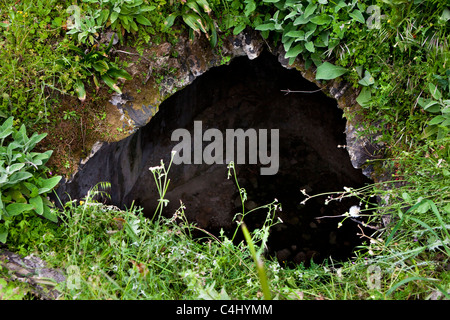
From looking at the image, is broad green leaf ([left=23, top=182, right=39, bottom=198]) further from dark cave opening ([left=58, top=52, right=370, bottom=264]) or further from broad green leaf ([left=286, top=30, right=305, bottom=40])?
broad green leaf ([left=286, top=30, right=305, bottom=40])

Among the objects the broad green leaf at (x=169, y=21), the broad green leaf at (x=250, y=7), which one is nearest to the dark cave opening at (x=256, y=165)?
the broad green leaf at (x=169, y=21)

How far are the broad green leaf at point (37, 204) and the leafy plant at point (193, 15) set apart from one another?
2.11m

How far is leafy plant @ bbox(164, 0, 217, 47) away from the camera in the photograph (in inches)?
138

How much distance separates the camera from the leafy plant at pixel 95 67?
3250mm

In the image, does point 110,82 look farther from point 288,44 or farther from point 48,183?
point 288,44

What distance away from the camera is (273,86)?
6.50m

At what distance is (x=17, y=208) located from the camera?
2.70m

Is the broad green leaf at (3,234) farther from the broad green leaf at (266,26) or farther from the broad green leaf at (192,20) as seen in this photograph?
the broad green leaf at (266,26)

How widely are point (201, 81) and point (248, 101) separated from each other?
3.49ft

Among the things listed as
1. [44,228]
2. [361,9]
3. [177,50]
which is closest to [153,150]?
[177,50]

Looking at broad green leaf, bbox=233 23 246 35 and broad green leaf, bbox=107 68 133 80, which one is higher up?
broad green leaf, bbox=233 23 246 35

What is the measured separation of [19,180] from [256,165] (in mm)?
3950

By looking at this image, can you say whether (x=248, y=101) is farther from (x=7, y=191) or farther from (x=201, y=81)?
(x=7, y=191)

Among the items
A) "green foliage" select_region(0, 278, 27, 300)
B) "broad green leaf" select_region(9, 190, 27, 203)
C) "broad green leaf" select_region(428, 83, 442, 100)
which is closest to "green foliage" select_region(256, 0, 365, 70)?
"broad green leaf" select_region(428, 83, 442, 100)
